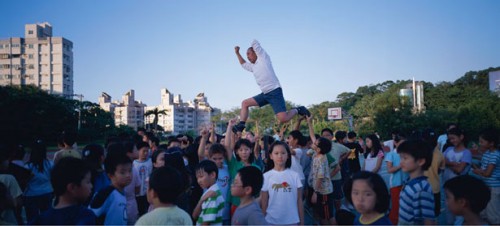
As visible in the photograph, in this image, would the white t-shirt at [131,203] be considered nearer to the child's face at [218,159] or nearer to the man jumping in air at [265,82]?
the child's face at [218,159]

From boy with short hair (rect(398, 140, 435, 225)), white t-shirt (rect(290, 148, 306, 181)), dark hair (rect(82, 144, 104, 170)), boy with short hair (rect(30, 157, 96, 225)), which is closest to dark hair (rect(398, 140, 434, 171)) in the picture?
boy with short hair (rect(398, 140, 435, 225))

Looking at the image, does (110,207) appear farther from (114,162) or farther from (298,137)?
(298,137)

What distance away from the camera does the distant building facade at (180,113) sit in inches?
5047

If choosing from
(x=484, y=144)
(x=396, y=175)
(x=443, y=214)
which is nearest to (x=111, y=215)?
(x=396, y=175)

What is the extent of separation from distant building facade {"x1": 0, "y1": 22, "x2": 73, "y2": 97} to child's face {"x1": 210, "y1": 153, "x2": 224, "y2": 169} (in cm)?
8624

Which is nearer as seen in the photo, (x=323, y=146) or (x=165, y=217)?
(x=165, y=217)

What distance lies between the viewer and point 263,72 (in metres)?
6.19

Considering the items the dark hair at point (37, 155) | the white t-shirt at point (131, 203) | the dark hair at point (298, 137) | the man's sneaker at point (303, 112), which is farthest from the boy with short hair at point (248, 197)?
the dark hair at point (37, 155)

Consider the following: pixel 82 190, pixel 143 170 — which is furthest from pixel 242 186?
pixel 143 170

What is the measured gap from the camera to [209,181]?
3.79 m

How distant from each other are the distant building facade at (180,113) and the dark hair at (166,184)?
121m

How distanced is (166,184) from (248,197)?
93 centimetres

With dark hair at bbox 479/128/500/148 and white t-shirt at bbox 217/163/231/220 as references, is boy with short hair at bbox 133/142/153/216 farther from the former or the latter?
dark hair at bbox 479/128/500/148

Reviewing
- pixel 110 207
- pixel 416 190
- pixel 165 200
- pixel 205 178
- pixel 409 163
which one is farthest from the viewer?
pixel 205 178
